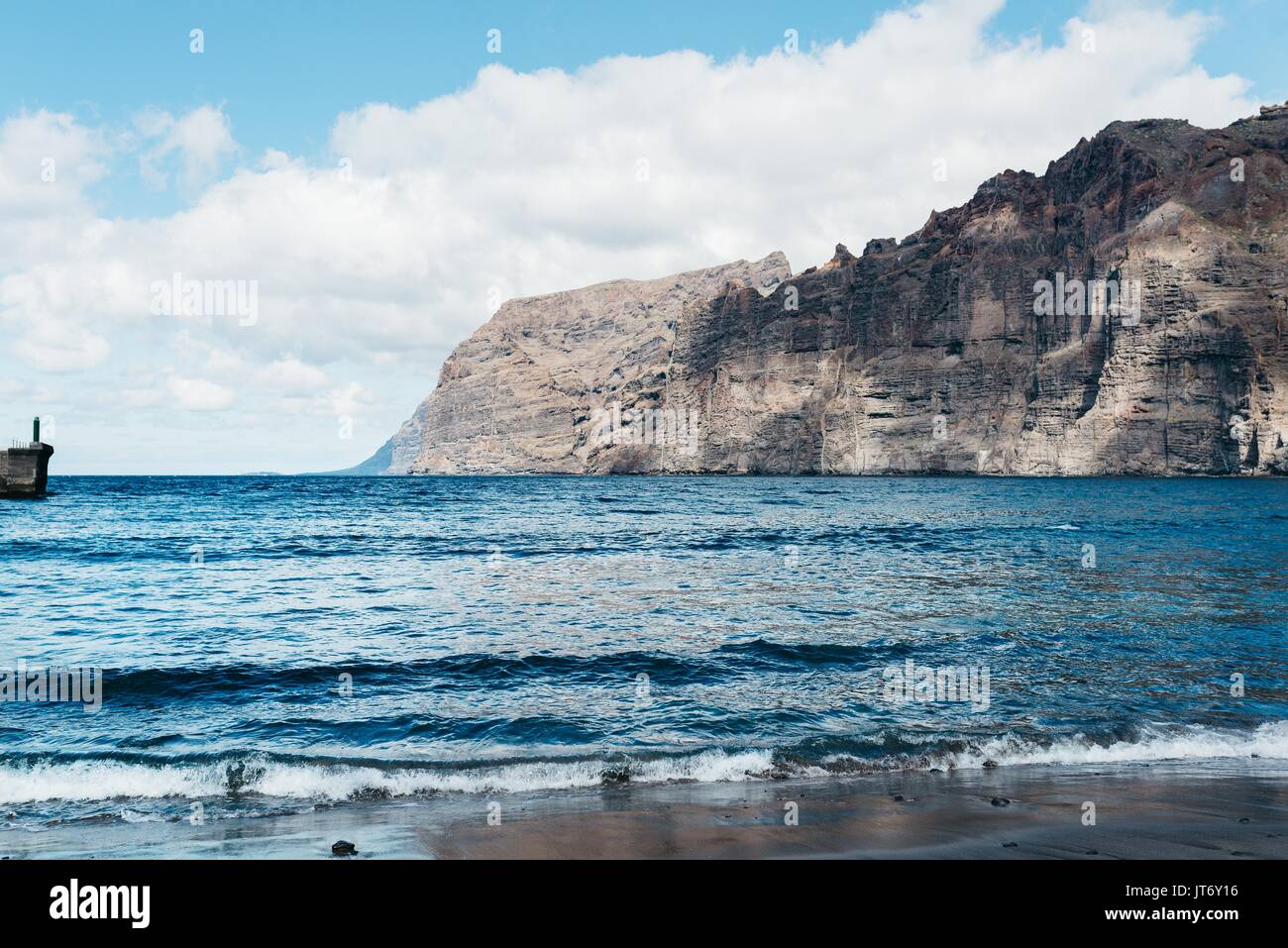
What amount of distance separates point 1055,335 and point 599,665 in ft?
536

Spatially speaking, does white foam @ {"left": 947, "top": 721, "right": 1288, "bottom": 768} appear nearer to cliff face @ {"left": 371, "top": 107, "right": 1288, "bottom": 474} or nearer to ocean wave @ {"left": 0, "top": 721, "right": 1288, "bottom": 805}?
ocean wave @ {"left": 0, "top": 721, "right": 1288, "bottom": 805}

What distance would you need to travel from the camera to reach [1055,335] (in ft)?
500

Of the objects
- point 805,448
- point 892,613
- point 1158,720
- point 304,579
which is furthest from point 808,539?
point 805,448

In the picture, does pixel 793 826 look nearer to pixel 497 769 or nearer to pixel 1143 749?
pixel 497 769

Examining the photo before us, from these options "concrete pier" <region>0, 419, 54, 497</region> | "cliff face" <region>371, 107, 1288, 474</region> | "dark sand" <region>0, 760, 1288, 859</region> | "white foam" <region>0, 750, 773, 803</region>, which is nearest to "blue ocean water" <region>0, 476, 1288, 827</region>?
"white foam" <region>0, 750, 773, 803</region>

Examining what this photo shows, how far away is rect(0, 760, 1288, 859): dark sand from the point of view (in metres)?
6.80

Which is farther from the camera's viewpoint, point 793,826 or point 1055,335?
point 1055,335

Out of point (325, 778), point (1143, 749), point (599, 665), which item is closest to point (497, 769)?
point (325, 778)

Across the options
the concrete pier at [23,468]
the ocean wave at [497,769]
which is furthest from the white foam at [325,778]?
the concrete pier at [23,468]

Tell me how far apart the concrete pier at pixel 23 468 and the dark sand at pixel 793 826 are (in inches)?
3091

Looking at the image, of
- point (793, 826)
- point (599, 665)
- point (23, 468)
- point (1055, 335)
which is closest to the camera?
point (793, 826)

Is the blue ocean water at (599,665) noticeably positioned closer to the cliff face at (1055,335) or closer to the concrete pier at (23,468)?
the concrete pier at (23,468)

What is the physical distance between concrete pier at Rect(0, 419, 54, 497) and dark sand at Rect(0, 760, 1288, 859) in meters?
78.5
